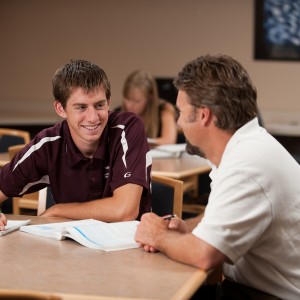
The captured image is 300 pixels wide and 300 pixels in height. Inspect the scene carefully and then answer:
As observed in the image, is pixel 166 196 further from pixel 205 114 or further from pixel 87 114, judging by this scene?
pixel 205 114

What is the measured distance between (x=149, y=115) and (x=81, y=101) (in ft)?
7.65

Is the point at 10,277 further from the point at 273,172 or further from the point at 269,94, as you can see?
the point at 269,94

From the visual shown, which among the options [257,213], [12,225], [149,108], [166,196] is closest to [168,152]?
[149,108]

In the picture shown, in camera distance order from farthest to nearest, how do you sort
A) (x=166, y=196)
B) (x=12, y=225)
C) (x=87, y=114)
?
(x=166, y=196), (x=87, y=114), (x=12, y=225)

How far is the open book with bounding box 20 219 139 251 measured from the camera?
6.31ft

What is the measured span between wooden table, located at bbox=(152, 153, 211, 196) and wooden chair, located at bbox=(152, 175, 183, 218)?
2.47ft

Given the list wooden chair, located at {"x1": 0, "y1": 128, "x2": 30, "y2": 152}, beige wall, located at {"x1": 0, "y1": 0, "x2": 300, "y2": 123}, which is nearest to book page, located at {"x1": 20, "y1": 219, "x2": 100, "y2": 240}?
wooden chair, located at {"x1": 0, "y1": 128, "x2": 30, "y2": 152}

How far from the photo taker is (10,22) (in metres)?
7.04

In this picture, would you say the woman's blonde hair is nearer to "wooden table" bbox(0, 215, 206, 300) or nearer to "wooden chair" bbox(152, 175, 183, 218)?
"wooden chair" bbox(152, 175, 183, 218)

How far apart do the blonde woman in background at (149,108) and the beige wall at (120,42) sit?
1988 millimetres

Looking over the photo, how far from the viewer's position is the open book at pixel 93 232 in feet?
6.31

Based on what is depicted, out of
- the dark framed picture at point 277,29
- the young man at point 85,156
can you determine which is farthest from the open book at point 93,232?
the dark framed picture at point 277,29

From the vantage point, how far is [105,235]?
6.61 ft

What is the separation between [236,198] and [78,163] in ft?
3.29
